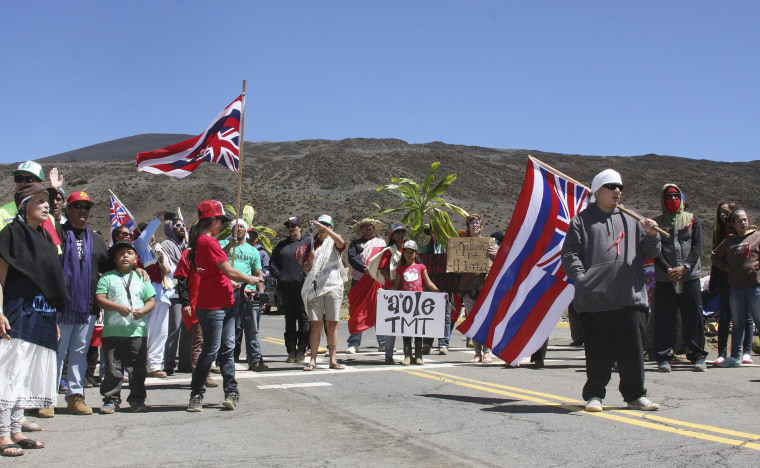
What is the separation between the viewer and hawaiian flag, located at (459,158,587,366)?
7750mm

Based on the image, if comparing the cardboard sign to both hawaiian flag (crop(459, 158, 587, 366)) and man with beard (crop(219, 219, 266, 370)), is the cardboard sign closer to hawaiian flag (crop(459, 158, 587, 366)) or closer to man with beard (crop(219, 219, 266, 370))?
man with beard (crop(219, 219, 266, 370))

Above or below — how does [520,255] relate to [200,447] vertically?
above

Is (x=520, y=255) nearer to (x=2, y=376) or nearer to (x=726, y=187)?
(x=2, y=376)

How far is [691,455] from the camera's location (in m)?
4.86

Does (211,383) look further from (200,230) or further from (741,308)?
(741,308)

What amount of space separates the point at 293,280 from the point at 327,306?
0.95 m

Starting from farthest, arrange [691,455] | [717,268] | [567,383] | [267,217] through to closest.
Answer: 1. [267,217]
2. [717,268]
3. [567,383]
4. [691,455]

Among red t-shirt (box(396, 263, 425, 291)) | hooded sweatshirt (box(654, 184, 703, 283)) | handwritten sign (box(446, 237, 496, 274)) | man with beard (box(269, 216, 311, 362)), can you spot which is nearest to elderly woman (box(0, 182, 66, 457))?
man with beard (box(269, 216, 311, 362))

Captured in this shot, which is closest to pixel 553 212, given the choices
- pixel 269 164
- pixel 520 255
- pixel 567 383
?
pixel 520 255

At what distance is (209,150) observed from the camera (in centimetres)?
1001

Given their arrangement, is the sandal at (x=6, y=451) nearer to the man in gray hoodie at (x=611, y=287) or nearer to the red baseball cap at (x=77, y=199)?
the red baseball cap at (x=77, y=199)

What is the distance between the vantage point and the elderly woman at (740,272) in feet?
31.7

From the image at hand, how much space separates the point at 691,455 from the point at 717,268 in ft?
20.3

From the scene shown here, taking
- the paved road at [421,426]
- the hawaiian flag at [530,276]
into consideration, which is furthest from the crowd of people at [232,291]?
the hawaiian flag at [530,276]
